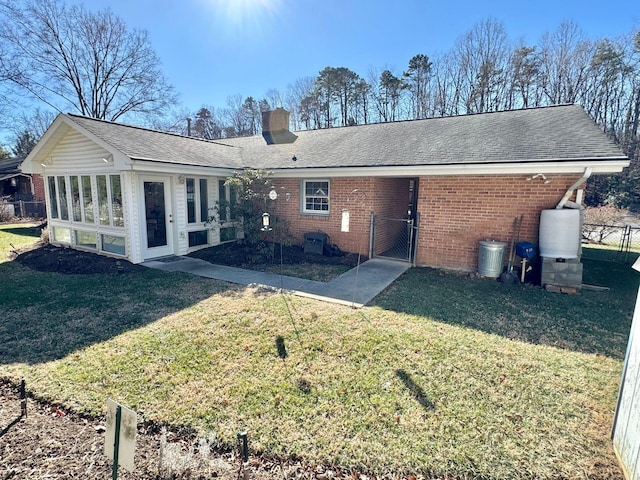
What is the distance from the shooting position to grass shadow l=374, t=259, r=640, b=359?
191 inches

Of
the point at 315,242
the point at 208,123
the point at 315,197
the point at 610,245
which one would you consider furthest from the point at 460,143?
the point at 208,123

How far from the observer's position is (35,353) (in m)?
4.31

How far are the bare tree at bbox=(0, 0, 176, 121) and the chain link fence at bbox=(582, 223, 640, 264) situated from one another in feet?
111

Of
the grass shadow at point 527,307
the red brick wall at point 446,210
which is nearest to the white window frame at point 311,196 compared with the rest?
the red brick wall at point 446,210

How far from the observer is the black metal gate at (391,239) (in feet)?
31.2

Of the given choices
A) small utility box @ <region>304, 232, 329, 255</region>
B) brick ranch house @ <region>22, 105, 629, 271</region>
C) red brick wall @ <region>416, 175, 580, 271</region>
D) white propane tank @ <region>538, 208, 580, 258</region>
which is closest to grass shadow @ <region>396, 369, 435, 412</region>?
brick ranch house @ <region>22, 105, 629, 271</region>

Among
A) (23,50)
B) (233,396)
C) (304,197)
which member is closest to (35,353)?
(233,396)

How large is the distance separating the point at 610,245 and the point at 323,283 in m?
12.9

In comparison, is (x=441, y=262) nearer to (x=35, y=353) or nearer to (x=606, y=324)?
(x=606, y=324)

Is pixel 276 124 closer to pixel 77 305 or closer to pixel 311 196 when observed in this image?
pixel 311 196

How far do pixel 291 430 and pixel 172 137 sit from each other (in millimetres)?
11673

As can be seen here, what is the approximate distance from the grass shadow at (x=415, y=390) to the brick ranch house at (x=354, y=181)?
10.4 ft

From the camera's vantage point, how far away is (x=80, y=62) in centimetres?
2675

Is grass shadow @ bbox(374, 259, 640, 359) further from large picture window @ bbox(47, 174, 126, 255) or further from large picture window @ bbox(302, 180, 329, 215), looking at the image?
large picture window @ bbox(47, 174, 126, 255)
